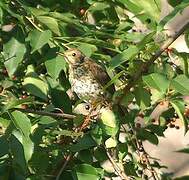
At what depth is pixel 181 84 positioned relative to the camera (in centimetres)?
172

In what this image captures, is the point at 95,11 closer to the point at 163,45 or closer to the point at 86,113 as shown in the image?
the point at 86,113

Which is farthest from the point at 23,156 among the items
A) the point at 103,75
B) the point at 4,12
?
the point at 103,75

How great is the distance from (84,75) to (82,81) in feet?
0.24

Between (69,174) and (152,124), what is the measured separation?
0.92 metres

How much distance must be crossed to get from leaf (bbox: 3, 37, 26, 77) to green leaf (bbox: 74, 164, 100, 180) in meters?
0.71

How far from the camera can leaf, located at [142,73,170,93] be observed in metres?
1.65

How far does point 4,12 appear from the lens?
2309mm

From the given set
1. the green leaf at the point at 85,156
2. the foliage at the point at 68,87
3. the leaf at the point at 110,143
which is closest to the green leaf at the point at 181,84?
the foliage at the point at 68,87

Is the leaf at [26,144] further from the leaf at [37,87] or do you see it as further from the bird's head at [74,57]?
the bird's head at [74,57]

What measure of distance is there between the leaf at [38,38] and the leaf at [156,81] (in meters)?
0.53

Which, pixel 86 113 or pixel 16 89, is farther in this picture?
pixel 16 89

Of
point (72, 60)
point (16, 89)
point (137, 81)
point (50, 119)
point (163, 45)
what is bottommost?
point (16, 89)

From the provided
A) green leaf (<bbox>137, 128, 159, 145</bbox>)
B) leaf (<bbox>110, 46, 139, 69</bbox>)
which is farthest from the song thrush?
leaf (<bbox>110, 46, 139, 69</bbox>)

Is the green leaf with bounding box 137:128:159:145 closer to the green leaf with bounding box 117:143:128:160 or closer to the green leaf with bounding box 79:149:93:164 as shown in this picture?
the green leaf with bounding box 117:143:128:160
